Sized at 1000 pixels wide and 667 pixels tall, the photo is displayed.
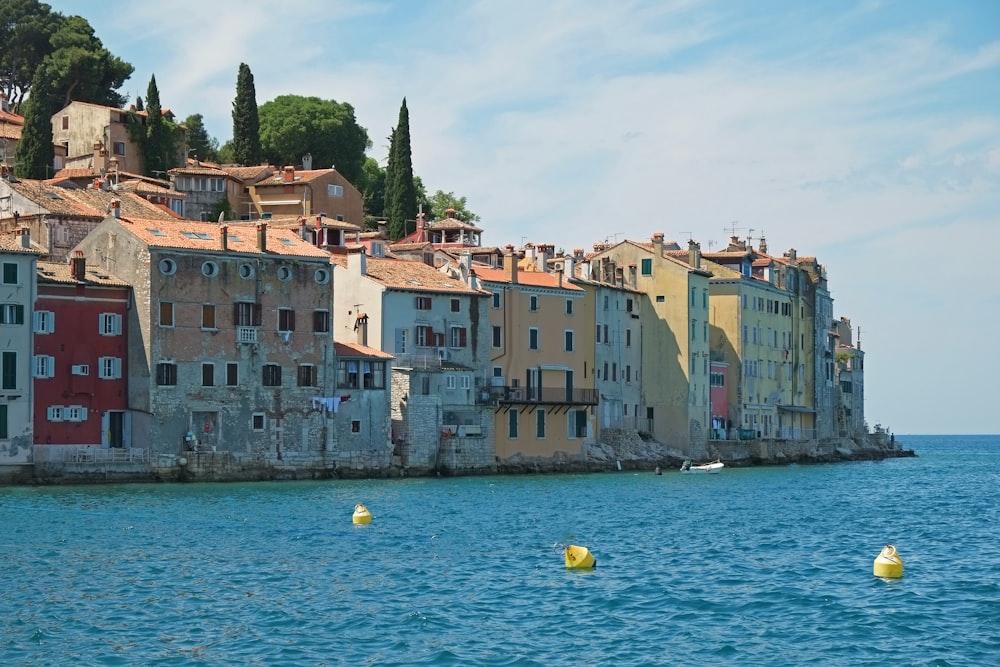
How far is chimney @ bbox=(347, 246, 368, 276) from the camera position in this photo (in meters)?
69.0

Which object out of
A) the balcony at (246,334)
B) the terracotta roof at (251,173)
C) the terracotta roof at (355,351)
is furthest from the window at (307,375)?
the terracotta roof at (251,173)

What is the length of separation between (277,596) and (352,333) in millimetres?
40135

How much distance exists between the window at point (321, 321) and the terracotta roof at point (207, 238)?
2252mm

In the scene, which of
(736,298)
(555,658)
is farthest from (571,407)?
(555,658)

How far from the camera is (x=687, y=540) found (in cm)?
4081

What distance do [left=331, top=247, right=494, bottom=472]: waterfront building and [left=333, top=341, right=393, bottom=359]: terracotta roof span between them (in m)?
0.77

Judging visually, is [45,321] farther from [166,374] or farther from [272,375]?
[272,375]

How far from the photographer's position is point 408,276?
2800 inches

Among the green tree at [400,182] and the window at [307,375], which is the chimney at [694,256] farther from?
the window at [307,375]

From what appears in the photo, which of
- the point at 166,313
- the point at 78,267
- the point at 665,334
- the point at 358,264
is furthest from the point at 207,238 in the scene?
the point at 665,334

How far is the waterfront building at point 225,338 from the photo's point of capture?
195ft

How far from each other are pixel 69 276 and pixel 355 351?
12266mm

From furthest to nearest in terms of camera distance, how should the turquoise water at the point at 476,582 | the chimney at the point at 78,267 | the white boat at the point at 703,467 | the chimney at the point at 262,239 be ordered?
the white boat at the point at 703,467
the chimney at the point at 262,239
the chimney at the point at 78,267
the turquoise water at the point at 476,582

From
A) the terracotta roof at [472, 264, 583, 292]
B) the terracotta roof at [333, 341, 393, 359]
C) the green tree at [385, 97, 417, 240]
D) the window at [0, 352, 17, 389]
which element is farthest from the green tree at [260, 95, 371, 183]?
the window at [0, 352, 17, 389]
